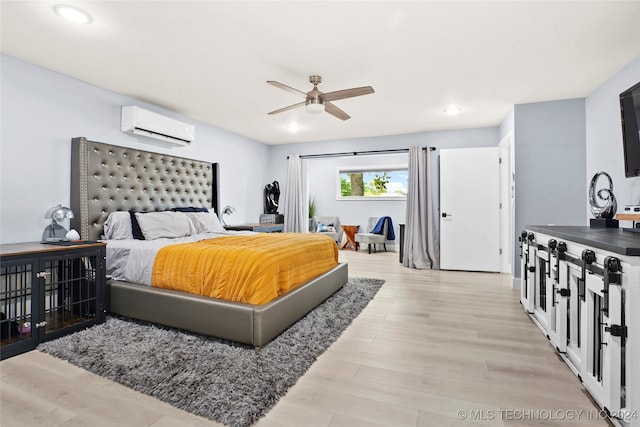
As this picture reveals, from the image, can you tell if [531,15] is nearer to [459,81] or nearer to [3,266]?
[459,81]

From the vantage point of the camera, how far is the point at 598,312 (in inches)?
63.8

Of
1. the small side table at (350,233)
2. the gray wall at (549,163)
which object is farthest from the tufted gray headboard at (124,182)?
the gray wall at (549,163)

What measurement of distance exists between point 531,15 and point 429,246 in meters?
3.73

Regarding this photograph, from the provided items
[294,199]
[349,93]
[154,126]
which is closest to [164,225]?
[154,126]

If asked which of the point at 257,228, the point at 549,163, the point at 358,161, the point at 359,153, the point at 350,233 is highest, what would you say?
the point at 358,161

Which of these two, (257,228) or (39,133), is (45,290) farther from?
(257,228)

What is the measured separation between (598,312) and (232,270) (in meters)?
2.24

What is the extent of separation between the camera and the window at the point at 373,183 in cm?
754

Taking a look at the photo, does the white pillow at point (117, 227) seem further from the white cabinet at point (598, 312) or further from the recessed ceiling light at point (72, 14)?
the white cabinet at point (598, 312)

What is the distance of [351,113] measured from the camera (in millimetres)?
4434

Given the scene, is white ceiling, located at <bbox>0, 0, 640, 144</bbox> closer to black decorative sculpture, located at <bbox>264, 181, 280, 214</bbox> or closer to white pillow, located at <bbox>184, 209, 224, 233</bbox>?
white pillow, located at <bbox>184, 209, 224, 233</bbox>

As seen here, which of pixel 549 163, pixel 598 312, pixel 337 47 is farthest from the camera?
pixel 549 163

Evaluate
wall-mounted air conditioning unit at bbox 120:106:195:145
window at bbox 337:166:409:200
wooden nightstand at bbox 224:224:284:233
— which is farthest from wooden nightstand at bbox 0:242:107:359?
window at bbox 337:166:409:200

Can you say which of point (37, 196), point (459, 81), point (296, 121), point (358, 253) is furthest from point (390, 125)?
point (37, 196)
